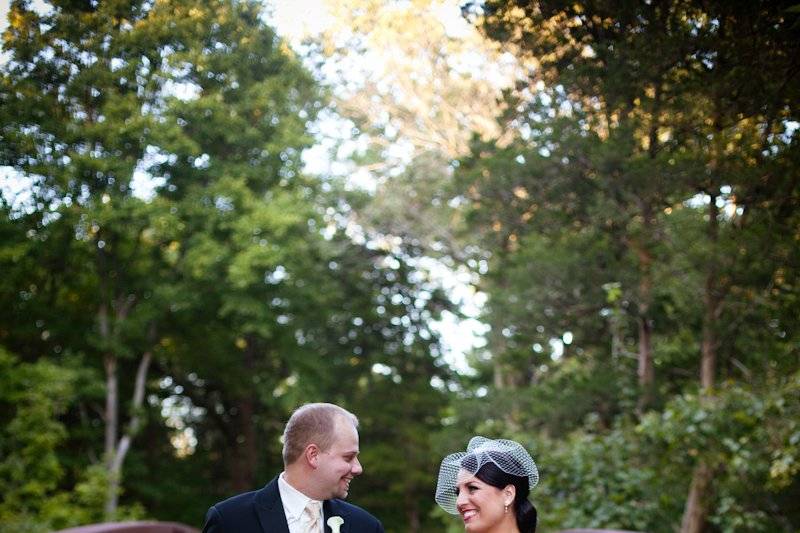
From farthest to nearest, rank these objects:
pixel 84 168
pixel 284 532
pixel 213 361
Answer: pixel 213 361 → pixel 84 168 → pixel 284 532

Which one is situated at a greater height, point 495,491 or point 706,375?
point 706,375

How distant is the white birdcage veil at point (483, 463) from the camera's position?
2.63m

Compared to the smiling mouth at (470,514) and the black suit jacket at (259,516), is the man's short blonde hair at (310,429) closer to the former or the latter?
the black suit jacket at (259,516)

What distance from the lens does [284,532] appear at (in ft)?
7.89

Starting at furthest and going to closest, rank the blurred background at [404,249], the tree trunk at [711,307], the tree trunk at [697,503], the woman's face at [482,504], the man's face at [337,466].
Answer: the tree trunk at [697,503] < the tree trunk at [711,307] < the blurred background at [404,249] < the woman's face at [482,504] < the man's face at [337,466]

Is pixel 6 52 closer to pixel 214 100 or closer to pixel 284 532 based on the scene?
pixel 214 100

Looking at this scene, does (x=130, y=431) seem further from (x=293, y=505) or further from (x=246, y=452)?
(x=293, y=505)

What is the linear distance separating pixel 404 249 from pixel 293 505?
13.8 metres

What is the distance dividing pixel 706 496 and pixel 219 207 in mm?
5473

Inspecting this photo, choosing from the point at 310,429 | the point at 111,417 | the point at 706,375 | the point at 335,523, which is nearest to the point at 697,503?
the point at 706,375

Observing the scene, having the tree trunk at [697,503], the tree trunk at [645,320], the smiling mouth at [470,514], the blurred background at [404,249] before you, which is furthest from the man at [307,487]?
the tree trunk at [645,320]

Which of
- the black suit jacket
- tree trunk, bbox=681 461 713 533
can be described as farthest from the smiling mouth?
tree trunk, bbox=681 461 713 533

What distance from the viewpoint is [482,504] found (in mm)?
2590

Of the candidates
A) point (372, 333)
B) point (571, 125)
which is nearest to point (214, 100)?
point (571, 125)
